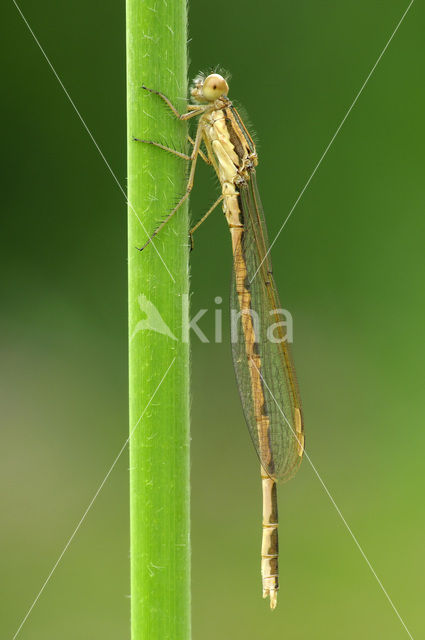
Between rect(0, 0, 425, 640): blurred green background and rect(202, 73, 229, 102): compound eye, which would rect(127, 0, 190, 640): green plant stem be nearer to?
rect(202, 73, 229, 102): compound eye

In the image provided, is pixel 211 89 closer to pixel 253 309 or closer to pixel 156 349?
pixel 253 309

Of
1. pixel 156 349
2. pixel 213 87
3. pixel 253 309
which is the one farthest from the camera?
pixel 253 309

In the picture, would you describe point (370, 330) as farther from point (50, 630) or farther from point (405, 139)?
point (50, 630)

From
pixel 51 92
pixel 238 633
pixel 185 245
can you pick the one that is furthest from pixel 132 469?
pixel 51 92

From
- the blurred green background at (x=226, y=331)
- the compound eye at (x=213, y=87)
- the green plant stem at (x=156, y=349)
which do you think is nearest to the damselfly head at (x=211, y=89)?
the compound eye at (x=213, y=87)

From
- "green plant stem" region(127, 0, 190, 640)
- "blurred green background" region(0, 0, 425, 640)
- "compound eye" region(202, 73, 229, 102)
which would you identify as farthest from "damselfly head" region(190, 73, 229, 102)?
"blurred green background" region(0, 0, 425, 640)

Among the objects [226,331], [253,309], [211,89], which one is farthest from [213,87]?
[226,331]

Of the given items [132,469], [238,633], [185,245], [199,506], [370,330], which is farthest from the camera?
[370,330]
